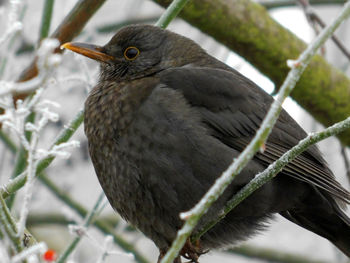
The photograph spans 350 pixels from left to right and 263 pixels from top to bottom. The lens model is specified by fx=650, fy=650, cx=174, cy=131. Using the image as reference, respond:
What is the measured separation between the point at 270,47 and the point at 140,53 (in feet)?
2.99

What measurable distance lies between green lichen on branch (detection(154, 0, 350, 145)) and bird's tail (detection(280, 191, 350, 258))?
86cm

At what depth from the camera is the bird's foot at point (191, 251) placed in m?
3.36

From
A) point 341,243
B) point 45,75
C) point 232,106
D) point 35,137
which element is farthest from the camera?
point 341,243

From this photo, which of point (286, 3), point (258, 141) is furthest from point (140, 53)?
point (258, 141)

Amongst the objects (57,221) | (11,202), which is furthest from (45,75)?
(57,221)

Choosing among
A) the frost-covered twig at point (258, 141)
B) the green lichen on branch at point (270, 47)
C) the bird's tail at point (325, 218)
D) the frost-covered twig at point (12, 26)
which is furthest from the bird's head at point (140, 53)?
the frost-covered twig at point (258, 141)

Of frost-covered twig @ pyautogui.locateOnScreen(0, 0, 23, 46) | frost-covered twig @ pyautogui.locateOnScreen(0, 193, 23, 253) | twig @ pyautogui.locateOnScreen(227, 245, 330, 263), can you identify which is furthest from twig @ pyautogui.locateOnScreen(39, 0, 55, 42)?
twig @ pyautogui.locateOnScreen(227, 245, 330, 263)

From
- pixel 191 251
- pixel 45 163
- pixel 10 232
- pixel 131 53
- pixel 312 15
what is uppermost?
pixel 312 15

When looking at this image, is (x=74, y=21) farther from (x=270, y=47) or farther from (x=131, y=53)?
(x=270, y=47)

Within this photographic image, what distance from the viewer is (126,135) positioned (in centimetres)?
339

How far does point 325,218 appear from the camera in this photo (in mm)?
3936

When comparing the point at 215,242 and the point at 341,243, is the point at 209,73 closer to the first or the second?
the point at 215,242

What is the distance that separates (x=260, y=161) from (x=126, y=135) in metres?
0.74

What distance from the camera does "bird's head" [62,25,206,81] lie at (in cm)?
406
